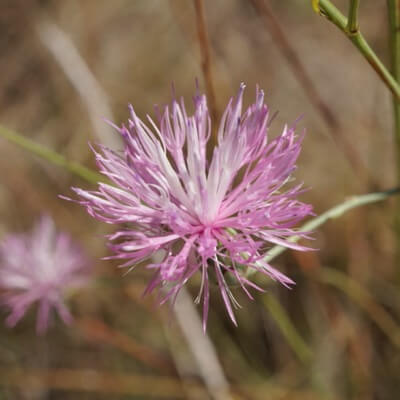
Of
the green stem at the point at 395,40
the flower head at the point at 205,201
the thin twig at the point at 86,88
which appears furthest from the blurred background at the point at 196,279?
the flower head at the point at 205,201

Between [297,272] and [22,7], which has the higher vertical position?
[22,7]

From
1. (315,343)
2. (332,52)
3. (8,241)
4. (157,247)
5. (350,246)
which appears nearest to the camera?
(157,247)

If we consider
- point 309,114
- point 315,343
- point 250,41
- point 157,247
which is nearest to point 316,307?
point 315,343

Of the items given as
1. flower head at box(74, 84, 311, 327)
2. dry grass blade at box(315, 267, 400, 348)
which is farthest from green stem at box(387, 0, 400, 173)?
dry grass blade at box(315, 267, 400, 348)

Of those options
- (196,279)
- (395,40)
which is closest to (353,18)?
(395,40)

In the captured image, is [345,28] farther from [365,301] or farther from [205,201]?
[365,301]

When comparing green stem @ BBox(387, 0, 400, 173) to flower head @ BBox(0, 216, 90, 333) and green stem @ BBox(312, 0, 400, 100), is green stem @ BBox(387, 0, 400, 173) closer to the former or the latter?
green stem @ BBox(312, 0, 400, 100)

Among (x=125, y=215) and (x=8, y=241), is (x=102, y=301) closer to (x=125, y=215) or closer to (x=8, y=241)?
(x=8, y=241)
